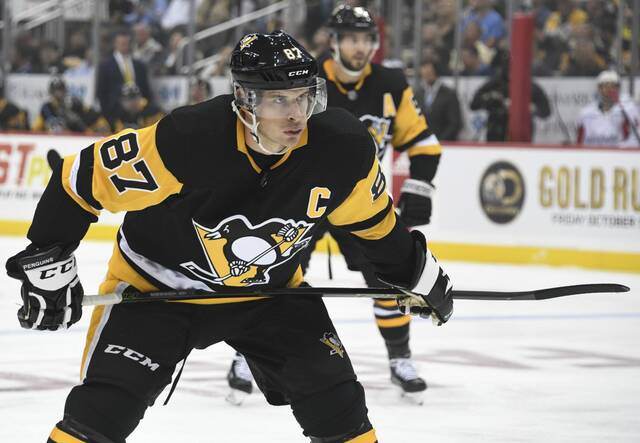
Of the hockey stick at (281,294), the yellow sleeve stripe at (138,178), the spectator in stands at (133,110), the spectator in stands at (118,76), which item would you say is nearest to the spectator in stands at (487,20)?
the spectator in stands at (133,110)

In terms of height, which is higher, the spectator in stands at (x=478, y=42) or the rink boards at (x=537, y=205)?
the spectator in stands at (x=478, y=42)

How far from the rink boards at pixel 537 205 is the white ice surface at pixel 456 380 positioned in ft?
3.53

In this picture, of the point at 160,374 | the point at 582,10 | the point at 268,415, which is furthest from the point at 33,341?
the point at 582,10

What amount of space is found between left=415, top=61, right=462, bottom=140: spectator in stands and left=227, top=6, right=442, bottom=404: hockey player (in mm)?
4466

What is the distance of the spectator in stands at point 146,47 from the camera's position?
11.9m

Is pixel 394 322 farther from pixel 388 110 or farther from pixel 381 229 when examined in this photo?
pixel 381 229

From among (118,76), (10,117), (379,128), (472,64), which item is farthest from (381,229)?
(10,117)

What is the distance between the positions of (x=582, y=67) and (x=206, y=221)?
713 centimetres

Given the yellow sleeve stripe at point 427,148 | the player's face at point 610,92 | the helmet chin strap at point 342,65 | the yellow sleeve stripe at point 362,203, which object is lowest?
the player's face at point 610,92

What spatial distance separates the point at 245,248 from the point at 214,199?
16cm

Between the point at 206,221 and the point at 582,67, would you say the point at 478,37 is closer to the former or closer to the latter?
the point at 582,67

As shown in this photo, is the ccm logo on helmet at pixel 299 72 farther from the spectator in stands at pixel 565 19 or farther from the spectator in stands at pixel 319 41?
the spectator in stands at pixel 319 41

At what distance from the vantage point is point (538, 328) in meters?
6.86

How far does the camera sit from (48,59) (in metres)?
12.3
